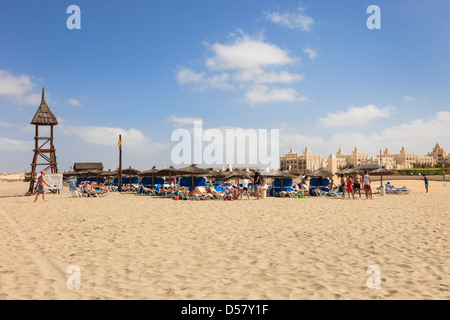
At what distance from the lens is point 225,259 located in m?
5.16

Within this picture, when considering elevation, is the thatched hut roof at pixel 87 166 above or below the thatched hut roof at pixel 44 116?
below

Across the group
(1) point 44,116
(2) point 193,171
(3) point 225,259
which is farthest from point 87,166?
(3) point 225,259

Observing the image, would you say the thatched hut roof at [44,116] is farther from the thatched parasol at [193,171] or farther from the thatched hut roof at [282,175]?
the thatched hut roof at [282,175]

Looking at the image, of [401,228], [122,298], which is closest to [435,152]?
[401,228]

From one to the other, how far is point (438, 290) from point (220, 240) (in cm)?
395

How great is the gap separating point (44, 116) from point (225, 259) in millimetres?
21903

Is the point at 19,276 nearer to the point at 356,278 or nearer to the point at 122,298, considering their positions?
the point at 122,298

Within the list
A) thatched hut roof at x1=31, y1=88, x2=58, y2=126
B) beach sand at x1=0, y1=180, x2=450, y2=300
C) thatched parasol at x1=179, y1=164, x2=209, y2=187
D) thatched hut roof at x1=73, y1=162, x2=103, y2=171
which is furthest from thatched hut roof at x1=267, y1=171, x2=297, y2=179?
thatched hut roof at x1=73, y1=162, x2=103, y2=171

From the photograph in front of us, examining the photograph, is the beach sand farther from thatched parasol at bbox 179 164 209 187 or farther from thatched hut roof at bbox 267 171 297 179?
thatched hut roof at bbox 267 171 297 179

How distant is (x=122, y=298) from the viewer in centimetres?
358

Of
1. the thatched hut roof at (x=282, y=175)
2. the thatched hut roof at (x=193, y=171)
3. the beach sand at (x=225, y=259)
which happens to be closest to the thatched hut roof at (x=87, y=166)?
the thatched hut roof at (x=193, y=171)

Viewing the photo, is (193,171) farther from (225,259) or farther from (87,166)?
(87,166)

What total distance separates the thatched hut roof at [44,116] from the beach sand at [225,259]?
1532cm

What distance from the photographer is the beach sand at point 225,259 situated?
3.80 metres
